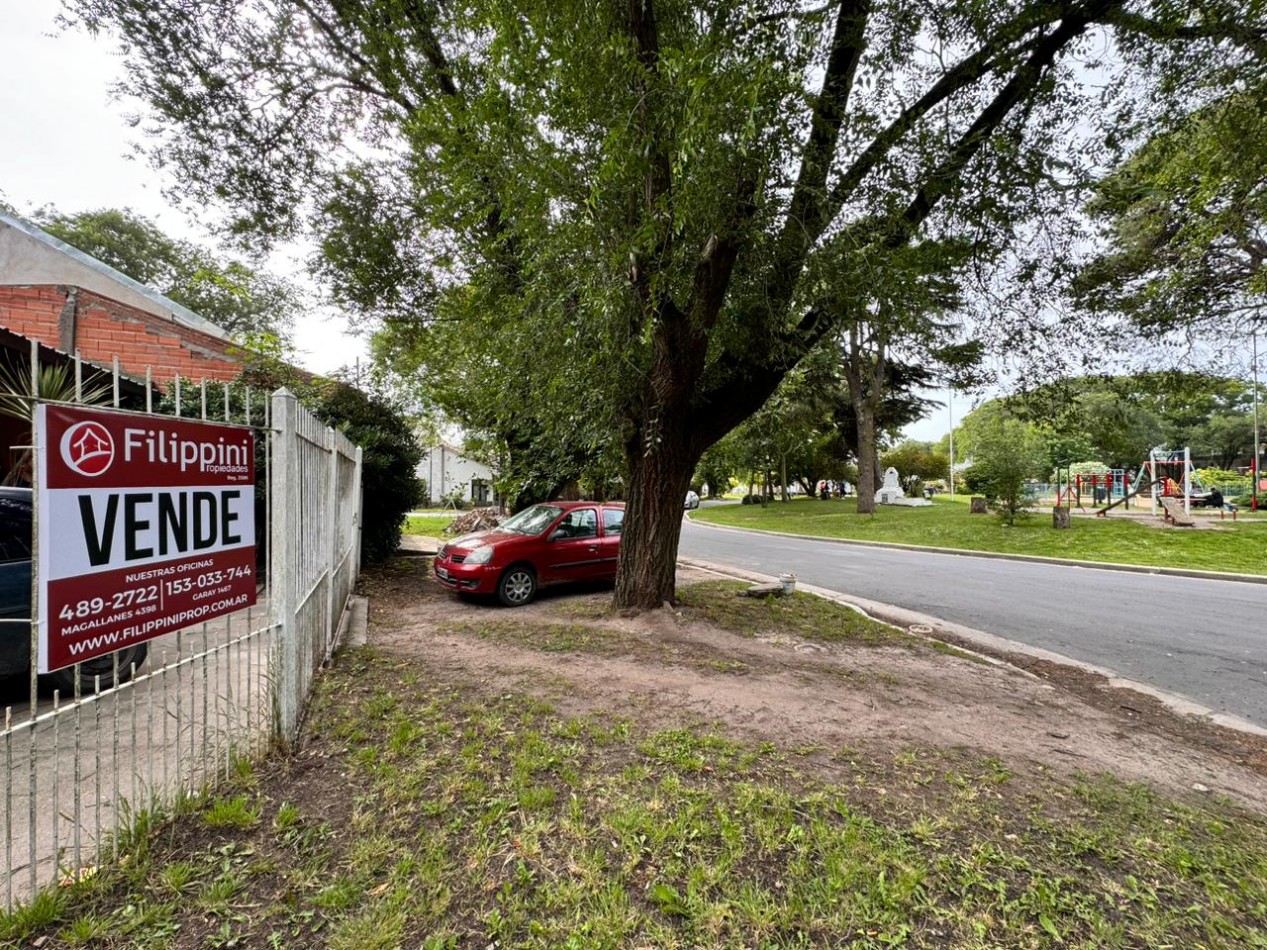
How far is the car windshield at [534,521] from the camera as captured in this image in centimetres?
865

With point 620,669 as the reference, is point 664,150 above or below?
above

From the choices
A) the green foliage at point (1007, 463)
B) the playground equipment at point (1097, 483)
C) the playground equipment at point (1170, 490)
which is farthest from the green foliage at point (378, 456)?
the playground equipment at point (1097, 483)

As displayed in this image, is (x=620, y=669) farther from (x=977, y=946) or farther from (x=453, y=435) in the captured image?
(x=453, y=435)

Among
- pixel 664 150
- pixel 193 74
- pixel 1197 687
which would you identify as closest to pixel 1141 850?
pixel 1197 687

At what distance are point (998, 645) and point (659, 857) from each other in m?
6.15

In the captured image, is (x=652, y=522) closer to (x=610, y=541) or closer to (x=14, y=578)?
(x=610, y=541)

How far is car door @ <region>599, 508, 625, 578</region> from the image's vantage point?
904 centimetres

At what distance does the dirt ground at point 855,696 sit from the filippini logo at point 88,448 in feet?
9.78

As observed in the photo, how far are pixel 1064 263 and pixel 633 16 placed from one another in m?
5.51

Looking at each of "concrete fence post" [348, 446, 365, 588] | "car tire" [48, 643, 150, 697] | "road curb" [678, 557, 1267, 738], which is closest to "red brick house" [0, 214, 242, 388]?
"concrete fence post" [348, 446, 365, 588]

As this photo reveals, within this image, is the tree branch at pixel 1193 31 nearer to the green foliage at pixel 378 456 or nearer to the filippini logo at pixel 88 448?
the filippini logo at pixel 88 448

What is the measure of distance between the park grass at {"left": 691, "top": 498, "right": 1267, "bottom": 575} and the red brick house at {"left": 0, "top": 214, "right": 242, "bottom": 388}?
740 inches

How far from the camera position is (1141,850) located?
105 inches

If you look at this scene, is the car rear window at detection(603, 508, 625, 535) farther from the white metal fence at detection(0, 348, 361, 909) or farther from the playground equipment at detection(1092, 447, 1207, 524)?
the playground equipment at detection(1092, 447, 1207, 524)
